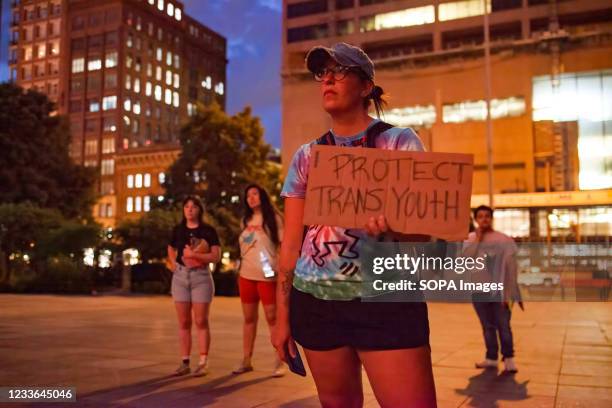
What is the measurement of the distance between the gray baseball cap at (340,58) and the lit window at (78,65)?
96.0 m

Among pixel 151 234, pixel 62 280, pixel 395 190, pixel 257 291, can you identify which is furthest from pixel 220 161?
pixel 395 190

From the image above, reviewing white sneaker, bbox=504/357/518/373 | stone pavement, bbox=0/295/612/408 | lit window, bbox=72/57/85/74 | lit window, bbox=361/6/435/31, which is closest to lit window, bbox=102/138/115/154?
lit window, bbox=72/57/85/74

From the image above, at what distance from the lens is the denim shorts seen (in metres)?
7.14

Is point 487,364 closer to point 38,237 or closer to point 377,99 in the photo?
point 377,99

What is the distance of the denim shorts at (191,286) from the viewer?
7.14 meters

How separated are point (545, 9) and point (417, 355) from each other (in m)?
54.9

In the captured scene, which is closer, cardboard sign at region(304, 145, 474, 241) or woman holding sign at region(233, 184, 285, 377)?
cardboard sign at region(304, 145, 474, 241)

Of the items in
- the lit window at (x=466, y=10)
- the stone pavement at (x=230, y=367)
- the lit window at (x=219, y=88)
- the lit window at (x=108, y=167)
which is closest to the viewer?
the stone pavement at (x=230, y=367)

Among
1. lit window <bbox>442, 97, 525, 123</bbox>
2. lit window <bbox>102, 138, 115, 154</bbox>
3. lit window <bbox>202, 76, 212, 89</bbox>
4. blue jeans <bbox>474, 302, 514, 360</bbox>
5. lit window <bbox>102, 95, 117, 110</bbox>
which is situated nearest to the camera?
blue jeans <bbox>474, 302, 514, 360</bbox>

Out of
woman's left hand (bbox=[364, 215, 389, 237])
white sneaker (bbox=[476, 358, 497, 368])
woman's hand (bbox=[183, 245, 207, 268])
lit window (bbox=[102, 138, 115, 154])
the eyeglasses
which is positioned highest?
lit window (bbox=[102, 138, 115, 154])

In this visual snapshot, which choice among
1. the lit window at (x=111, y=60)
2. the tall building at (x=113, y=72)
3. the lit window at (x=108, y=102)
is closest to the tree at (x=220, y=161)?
the tall building at (x=113, y=72)

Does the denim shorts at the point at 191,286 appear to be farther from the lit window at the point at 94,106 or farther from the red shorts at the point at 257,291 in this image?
the lit window at the point at 94,106

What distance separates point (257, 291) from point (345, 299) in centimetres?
472

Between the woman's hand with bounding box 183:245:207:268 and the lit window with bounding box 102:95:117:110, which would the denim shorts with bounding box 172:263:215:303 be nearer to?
the woman's hand with bounding box 183:245:207:268
